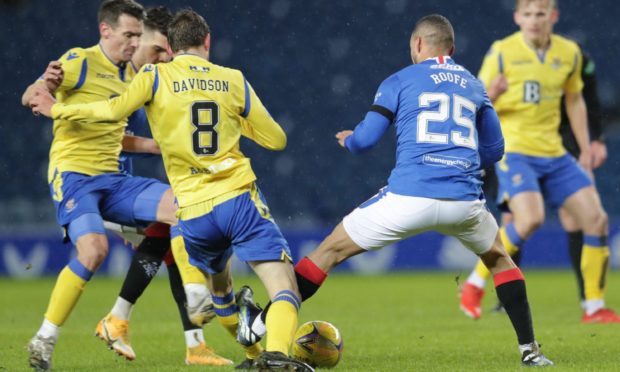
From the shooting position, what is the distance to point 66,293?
5555 millimetres

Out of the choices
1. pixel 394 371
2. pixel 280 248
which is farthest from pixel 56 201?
pixel 394 371

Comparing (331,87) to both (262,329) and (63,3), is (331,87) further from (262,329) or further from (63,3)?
(262,329)

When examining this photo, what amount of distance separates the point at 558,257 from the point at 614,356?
31.4 feet

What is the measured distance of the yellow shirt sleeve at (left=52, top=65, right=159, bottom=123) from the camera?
494 centimetres

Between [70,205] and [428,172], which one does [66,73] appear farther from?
[428,172]

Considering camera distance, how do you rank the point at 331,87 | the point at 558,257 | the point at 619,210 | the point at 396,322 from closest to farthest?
the point at 396,322 → the point at 558,257 → the point at 619,210 → the point at 331,87

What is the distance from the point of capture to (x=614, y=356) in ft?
18.5

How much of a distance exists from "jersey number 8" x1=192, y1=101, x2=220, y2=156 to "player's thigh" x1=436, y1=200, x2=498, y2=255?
3.73 ft

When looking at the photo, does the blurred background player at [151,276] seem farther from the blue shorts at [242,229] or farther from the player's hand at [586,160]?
the player's hand at [586,160]

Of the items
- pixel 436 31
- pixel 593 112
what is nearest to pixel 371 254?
pixel 593 112

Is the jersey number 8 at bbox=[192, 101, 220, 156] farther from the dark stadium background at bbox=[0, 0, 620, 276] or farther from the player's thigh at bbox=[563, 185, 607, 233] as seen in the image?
the dark stadium background at bbox=[0, 0, 620, 276]

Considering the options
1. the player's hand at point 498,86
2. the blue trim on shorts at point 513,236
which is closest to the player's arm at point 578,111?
the blue trim on shorts at point 513,236

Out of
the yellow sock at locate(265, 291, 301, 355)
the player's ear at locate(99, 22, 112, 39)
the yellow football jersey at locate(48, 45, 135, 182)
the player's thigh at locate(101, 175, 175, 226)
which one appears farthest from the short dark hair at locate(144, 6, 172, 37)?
the yellow sock at locate(265, 291, 301, 355)

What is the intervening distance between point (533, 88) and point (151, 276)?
375 centimetres
